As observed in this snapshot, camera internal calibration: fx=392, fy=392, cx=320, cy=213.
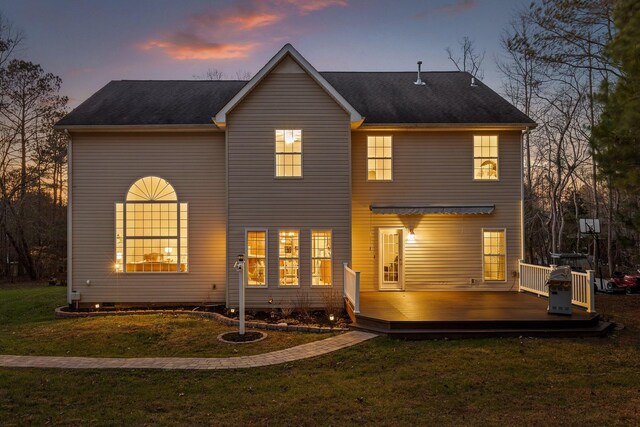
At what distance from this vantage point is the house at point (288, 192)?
11930mm

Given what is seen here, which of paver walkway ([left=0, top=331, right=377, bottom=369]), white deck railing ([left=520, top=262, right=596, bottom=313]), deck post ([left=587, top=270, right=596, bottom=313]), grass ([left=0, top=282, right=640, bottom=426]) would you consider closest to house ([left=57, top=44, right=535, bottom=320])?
white deck railing ([left=520, top=262, right=596, bottom=313])

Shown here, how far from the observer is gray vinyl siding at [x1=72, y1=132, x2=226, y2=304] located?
41.4ft

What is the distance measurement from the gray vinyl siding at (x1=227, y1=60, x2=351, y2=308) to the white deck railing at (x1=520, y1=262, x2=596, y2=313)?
600cm

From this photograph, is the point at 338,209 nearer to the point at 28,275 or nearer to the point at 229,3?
the point at 229,3

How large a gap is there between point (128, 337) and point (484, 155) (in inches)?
473

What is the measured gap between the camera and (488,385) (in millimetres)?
6246

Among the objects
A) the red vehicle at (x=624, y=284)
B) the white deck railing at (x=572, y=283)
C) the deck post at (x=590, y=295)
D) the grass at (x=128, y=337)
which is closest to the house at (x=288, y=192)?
the white deck railing at (x=572, y=283)

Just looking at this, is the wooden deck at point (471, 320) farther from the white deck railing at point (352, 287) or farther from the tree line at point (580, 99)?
the tree line at point (580, 99)

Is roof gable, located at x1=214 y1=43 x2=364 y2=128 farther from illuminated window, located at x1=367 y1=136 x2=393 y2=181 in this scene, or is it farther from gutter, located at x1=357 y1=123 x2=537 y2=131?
illuminated window, located at x1=367 y1=136 x2=393 y2=181

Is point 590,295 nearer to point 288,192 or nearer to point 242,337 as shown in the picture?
Result: point 288,192

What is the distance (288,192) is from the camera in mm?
11992

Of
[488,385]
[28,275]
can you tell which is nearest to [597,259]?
[488,385]

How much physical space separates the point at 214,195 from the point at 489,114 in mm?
9644

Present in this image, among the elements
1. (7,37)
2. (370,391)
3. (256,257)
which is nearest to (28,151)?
(7,37)
